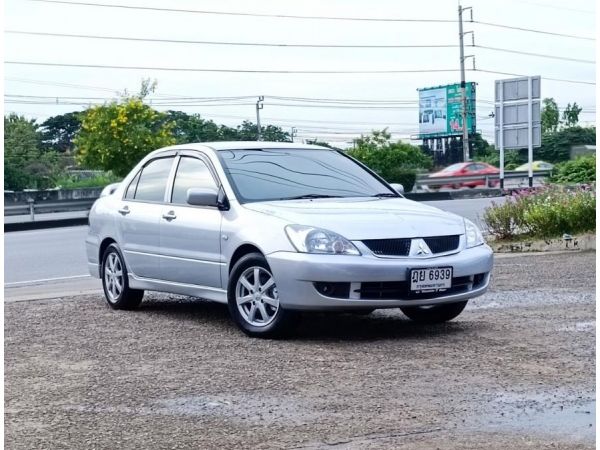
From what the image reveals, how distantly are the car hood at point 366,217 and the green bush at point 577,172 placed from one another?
33165mm

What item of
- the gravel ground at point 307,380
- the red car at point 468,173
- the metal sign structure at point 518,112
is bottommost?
the red car at point 468,173

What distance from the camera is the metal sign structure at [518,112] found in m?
27.9

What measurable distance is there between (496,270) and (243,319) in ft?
18.0

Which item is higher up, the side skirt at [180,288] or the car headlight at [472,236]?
the car headlight at [472,236]

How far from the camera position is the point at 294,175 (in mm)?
8945

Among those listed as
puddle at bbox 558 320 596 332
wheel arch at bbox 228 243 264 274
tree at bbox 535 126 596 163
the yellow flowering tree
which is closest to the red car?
the yellow flowering tree

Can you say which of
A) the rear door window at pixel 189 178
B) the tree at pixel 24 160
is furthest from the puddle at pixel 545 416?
the tree at pixel 24 160

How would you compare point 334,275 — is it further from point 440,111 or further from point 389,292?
point 440,111

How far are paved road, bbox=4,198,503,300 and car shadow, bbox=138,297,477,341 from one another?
2503mm

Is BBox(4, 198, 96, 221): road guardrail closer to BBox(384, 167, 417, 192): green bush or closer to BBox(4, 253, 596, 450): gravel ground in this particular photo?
BBox(384, 167, 417, 192): green bush

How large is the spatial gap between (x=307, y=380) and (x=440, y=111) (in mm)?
88442

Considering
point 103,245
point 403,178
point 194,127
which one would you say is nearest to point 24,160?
point 194,127

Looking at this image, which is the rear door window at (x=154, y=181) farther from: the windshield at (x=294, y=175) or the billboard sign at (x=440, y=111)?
the billboard sign at (x=440, y=111)

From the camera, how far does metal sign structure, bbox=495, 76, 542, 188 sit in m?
27.9
